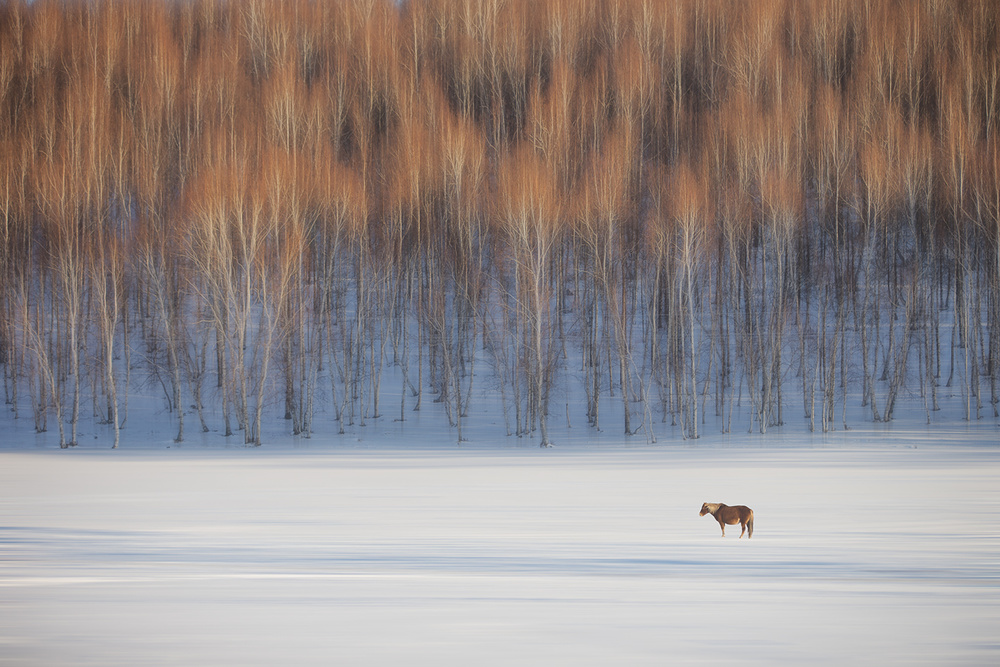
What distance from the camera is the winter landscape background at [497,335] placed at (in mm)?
5613

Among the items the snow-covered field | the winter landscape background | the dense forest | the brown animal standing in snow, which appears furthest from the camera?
the dense forest

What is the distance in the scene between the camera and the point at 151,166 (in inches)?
1045

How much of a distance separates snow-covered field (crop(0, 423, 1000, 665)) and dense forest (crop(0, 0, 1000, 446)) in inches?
364

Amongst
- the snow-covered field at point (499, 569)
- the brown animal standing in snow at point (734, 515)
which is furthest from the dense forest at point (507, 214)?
the brown animal standing in snow at point (734, 515)

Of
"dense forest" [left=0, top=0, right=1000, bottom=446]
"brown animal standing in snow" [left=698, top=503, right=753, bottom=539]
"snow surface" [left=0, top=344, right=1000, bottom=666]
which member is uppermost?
"dense forest" [left=0, top=0, right=1000, bottom=446]

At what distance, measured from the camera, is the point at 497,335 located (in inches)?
988

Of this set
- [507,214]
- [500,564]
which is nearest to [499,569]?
[500,564]

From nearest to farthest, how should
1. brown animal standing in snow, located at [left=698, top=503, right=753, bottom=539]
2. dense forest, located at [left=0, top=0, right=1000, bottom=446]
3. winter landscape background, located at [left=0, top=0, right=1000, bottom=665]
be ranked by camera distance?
1. winter landscape background, located at [left=0, top=0, right=1000, bottom=665]
2. brown animal standing in snow, located at [left=698, top=503, right=753, bottom=539]
3. dense forest, located at [left=0, top=0, right=1000, bottom=446]

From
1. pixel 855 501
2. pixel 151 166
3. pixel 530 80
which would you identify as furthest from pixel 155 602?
pixel 530 80

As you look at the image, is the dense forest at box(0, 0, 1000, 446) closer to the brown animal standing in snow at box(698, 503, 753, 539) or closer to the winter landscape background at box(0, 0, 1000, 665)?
the winter landscape background at box(0, 0, 1000, 665)

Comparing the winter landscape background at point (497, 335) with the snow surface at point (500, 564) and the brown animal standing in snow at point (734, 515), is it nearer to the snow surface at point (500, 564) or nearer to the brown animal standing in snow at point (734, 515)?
the snow surface at point (500, 564)

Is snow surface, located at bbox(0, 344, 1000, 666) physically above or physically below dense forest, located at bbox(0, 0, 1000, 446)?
below

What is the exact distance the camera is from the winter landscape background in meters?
5.61

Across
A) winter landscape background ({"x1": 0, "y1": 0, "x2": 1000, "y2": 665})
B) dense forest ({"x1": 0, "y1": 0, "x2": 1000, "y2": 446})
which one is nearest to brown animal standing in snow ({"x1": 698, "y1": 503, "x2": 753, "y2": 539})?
winter landscape background ({"x1": 0, "y1": 0, "x2": 1000, "y2": 665})
